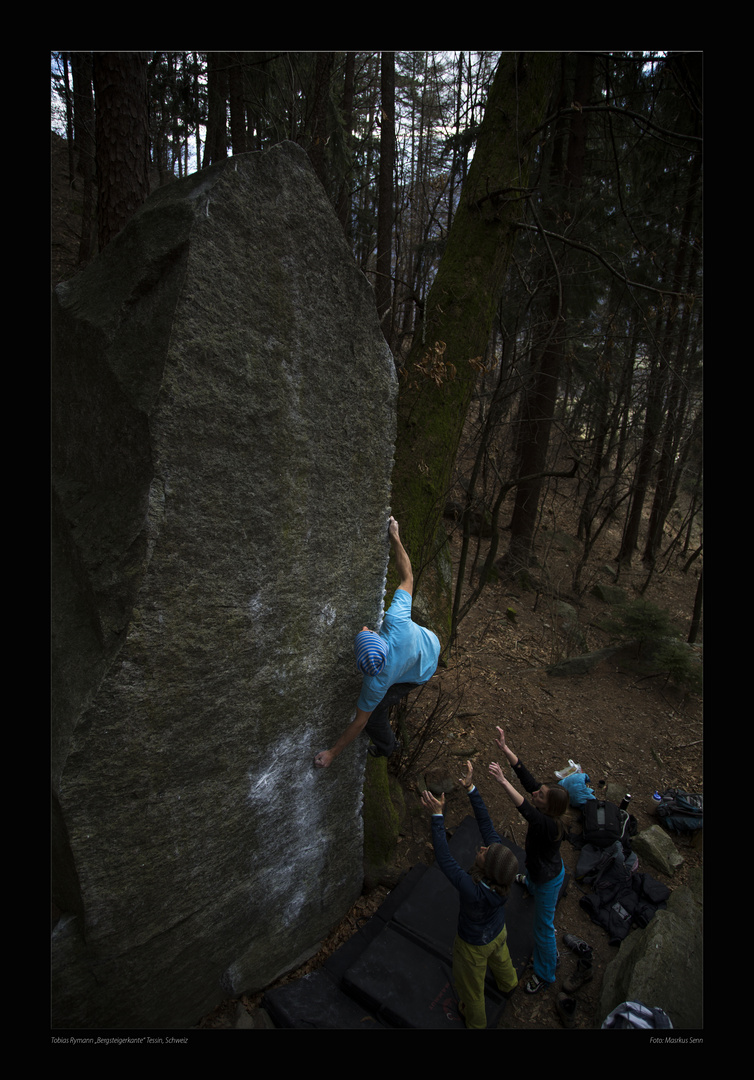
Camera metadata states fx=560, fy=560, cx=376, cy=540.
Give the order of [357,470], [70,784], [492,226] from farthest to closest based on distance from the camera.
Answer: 1. [492,226]
2. [357,470]
3. [70,784]

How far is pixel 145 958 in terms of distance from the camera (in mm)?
2479

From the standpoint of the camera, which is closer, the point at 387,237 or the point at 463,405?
the point at 463,405

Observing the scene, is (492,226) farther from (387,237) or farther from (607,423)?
(607,423)

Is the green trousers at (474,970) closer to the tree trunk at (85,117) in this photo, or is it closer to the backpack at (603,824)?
the backpack at (603,824)

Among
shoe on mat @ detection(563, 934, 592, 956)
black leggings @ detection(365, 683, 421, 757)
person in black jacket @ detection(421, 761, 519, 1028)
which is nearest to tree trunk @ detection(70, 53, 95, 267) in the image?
black leggings @ detection(365, 683, 421, 757)

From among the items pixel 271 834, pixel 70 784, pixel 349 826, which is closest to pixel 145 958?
pixel 271 834

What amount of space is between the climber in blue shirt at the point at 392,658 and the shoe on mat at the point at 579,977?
199 centimetres

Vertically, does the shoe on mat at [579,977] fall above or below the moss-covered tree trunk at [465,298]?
below

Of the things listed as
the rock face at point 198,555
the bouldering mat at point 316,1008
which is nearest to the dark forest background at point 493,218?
the rock face at point 198,555

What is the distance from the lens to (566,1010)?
313 cm

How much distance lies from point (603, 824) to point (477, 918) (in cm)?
183

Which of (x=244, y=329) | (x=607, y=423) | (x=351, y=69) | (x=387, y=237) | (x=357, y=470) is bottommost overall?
(x=357, y=470)

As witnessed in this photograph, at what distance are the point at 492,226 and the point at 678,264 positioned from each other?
22.9ft

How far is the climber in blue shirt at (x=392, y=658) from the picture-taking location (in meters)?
2.74
